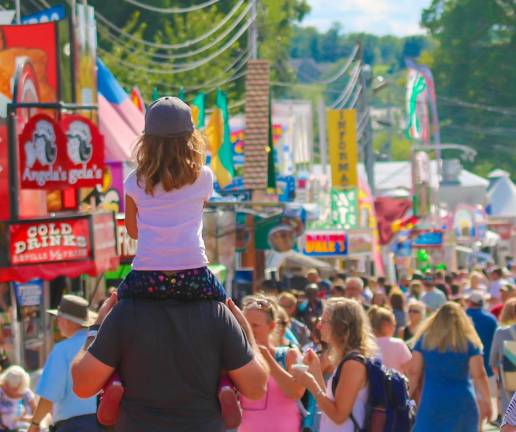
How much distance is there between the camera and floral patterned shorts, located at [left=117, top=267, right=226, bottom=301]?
4.27 meters

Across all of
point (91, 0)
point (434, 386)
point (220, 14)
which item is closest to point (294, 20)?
point (220, 14)

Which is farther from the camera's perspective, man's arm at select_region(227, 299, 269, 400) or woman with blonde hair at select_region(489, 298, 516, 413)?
woman with blonde hair at select_region(489, 298, 516, 413)

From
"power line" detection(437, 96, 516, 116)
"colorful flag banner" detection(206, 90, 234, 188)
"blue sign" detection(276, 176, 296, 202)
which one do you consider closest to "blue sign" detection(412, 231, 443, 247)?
"blue sign" detection(276, 176, 296, 202)

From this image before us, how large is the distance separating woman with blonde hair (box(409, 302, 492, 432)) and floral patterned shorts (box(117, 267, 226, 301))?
509cm

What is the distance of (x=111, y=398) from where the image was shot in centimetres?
429

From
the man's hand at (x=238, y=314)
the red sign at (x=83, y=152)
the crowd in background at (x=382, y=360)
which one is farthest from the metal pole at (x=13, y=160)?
the man's hand at (x=238, y=314)

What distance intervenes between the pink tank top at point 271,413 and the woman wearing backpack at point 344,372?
0.48 m

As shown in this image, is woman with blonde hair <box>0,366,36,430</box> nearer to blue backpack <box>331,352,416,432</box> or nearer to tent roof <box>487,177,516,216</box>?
blue backpack <box>331,352,416,432</box>

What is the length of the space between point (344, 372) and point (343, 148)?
31918mm

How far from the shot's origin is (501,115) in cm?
9531

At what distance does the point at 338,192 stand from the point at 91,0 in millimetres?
22031

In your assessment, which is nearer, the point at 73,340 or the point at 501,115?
the point at 73,340

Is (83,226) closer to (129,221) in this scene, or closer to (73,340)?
(73,340)

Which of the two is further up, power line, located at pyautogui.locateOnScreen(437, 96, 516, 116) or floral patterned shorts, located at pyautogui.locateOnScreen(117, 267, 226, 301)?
power line, located at pyautogui.locateOnScreen(437, 96, 516, 116)
